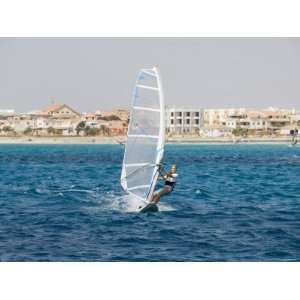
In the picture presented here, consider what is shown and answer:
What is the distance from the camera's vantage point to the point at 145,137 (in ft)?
→ 29.7

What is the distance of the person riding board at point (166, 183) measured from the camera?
9.02 m

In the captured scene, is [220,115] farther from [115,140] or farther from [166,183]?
[115,140]

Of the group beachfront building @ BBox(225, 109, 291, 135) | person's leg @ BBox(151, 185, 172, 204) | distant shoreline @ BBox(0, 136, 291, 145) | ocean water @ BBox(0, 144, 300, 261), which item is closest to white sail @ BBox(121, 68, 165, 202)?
person's leg @ BBox(151, 185, 172, 204)

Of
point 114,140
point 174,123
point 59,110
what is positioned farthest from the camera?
point 114,140

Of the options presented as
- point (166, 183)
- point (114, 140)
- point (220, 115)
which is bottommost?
point (166, 183)

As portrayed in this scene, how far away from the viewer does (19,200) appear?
944 cm

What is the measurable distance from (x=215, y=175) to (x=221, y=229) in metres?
2.09

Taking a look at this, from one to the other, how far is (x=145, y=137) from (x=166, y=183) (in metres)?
0.64

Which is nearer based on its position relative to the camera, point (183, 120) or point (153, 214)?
point (153, 214)

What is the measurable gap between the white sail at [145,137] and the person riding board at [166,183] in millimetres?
86

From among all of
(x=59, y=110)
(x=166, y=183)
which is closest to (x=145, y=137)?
(x=166, y=183)

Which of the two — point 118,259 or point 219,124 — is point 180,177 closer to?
point 219,124

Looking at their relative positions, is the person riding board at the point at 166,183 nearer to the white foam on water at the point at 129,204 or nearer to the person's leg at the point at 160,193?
the person's leg at the point at 160,193
